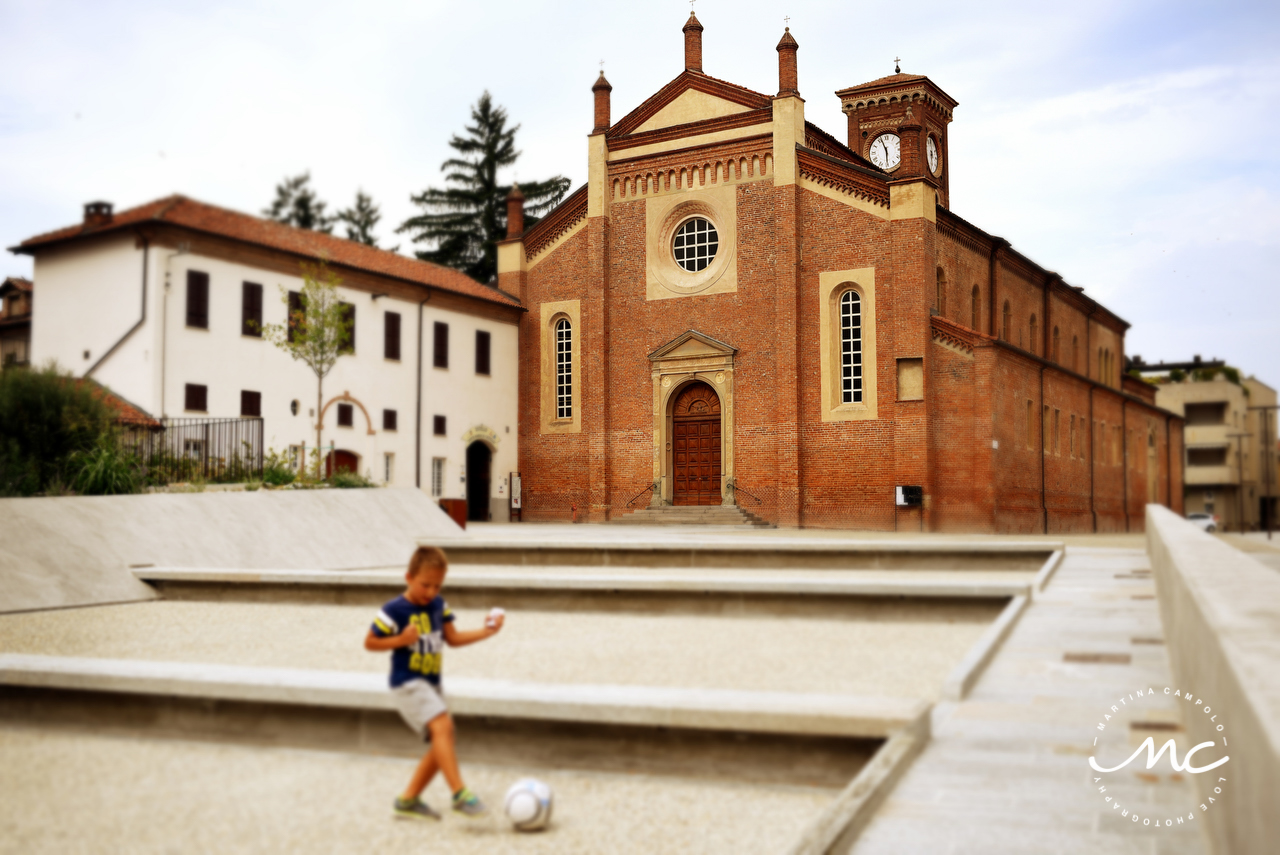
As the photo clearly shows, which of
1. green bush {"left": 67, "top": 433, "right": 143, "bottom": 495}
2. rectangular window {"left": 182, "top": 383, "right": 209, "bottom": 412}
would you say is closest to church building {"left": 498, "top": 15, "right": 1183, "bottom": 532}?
rectangular window {"left": 182, "top": 383, "right": 209, "bottom": 412}

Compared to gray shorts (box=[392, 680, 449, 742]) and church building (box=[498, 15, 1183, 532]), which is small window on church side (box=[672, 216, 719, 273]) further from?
gray shorts (box=[392, 680, 449, 742])

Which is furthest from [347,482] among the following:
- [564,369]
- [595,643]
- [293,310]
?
[564,369]

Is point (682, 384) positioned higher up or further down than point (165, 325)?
further down

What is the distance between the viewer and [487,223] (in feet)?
174

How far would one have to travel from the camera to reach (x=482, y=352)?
35906mm

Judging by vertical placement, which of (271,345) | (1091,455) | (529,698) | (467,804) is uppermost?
(271,345)

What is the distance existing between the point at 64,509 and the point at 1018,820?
41.6 ft

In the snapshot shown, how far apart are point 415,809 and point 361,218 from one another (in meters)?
56.3

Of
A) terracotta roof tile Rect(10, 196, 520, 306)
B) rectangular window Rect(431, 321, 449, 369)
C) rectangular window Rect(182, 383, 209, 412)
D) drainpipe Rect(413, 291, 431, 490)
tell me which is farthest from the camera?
rectangular window Rect(431, 321, 449, 369)

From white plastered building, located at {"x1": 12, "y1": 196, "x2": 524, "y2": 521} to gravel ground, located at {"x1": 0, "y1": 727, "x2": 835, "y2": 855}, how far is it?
1672cm

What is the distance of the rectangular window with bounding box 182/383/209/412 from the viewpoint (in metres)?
26.1

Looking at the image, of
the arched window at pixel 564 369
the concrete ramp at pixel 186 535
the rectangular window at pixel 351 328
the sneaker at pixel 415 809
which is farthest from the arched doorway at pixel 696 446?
the sneaker at pixel 415 809

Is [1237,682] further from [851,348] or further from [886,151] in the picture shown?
[886,151]

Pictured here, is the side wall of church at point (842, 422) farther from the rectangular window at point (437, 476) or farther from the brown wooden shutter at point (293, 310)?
the brown wooden shutter at point (293, 310)
